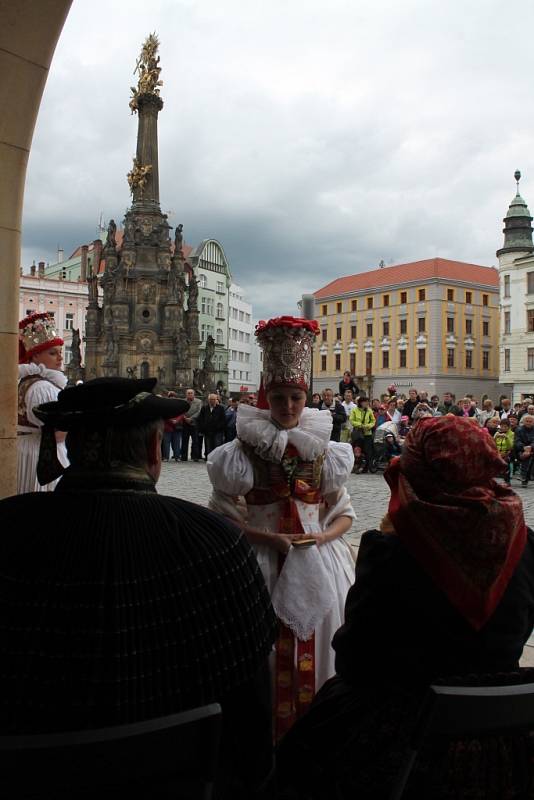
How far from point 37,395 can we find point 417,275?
6097cm

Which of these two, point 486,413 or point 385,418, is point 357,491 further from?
point 486,413

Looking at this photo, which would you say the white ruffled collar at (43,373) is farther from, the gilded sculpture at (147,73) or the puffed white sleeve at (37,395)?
the gilded sculpture at (147,73)

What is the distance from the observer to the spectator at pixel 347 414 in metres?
16.3

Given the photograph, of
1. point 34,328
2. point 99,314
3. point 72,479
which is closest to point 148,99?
point 99,314

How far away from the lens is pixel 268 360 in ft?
11.2

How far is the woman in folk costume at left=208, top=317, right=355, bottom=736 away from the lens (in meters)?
3.05

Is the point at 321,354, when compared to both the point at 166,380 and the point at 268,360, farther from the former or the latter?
the point at 268,360

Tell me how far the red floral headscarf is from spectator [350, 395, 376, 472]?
1400cm

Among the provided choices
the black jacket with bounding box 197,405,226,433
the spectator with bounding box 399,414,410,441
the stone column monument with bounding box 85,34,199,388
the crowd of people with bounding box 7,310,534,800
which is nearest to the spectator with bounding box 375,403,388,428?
the spectator with bounding box 399,414,410,441

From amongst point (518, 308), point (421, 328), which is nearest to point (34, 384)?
point (518, 308)

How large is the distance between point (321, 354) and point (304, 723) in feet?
227

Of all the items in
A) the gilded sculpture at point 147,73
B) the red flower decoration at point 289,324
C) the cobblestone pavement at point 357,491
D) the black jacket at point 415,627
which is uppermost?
the gilded sculpture at point 147,73

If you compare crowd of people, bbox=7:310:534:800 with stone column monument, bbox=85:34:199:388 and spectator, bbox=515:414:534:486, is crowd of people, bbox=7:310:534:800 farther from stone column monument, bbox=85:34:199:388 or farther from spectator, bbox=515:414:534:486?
stone column monument, bbox=85:34:199:388

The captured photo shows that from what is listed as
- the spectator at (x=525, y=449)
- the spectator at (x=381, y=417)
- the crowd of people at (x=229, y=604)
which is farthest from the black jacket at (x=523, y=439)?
the crowd of people at (x=229, y=604)
